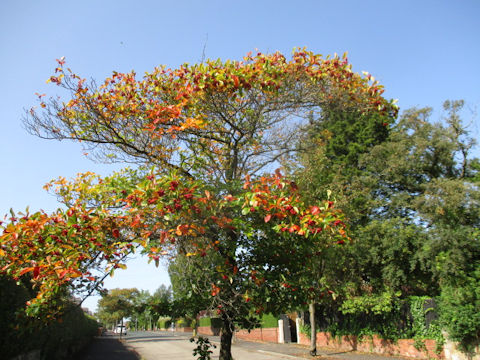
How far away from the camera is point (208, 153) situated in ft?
18.1

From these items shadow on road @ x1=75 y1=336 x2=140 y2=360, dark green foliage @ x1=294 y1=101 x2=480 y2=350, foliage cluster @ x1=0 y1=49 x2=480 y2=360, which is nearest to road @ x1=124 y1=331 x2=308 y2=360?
shadow on road @ x1=75 y1=336 x2=140 y2=360

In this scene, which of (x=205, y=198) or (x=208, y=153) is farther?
(x=208, y=153)

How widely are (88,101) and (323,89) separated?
3.72 metres

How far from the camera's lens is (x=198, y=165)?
5.32 m

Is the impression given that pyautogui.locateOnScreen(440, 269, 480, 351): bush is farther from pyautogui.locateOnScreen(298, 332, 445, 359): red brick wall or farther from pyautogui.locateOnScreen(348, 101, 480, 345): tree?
pyautogui.locateOnScreen(298, 332, 445, 359): red brick wall

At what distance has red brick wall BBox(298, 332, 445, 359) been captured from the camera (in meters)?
12.8

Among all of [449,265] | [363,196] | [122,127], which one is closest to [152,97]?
[122,127]

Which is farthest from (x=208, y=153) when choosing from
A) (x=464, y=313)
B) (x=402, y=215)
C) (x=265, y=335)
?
(x=265, y=335)

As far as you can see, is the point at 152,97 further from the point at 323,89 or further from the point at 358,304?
the point at 358,304

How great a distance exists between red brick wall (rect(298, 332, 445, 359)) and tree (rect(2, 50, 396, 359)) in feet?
37.5

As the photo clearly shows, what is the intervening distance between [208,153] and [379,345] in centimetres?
1441

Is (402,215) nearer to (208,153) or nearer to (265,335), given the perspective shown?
(265,335)

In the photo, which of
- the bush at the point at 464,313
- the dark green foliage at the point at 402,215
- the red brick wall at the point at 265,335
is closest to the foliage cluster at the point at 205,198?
the dark green foliage at the point at 402,215

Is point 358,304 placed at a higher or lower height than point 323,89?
lower
